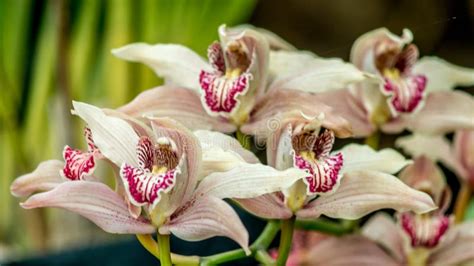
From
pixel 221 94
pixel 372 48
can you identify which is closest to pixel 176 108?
pixel 221 94

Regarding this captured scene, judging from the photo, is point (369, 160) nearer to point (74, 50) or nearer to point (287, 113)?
point (287, 113)

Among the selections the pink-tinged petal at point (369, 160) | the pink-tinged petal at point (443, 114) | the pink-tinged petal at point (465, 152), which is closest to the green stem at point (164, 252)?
the pink-tinged petal at point (369, 160)

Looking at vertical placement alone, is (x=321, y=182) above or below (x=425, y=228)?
above

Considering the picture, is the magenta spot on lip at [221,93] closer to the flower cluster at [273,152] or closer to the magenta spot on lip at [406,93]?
the flower cluster at [273,152]

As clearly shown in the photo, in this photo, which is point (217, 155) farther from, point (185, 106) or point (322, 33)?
point (322, 33)

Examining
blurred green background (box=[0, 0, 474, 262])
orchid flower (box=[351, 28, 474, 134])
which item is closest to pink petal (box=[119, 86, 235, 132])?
orchid flower (box=[351, 28, 474, 134])
